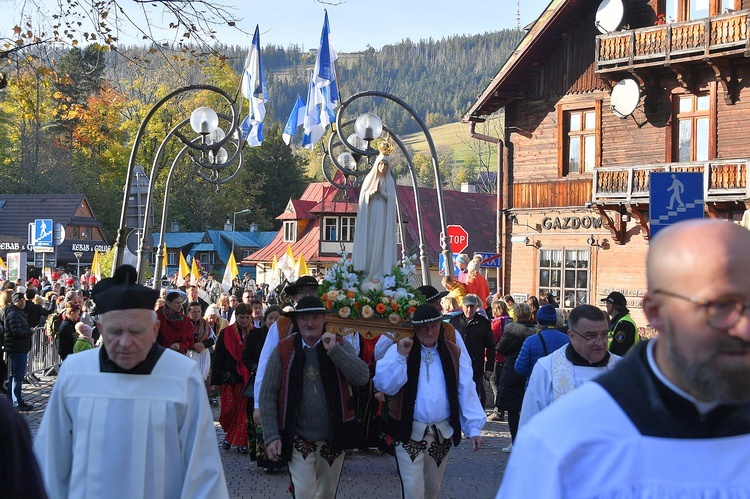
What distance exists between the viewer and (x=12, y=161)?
7362cm

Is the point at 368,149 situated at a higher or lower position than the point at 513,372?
higher

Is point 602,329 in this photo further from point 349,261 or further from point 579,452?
point 349,261

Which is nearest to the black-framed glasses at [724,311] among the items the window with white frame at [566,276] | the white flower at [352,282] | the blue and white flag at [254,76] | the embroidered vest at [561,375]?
the embroidered vest at [561,375]

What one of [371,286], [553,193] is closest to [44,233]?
[553,193]

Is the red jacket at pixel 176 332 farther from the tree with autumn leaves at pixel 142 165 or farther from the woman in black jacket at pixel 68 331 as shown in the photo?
the tree with autumn leaves at pixel 142 165

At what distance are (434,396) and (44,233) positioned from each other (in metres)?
22.7

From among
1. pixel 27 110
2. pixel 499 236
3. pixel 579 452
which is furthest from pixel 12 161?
pixel 579 452

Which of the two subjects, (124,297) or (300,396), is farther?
(300,396)

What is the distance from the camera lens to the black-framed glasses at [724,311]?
2279mm

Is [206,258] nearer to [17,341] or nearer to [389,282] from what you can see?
[17,341]

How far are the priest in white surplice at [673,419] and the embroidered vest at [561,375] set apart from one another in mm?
4029

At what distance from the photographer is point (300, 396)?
25.1 feet

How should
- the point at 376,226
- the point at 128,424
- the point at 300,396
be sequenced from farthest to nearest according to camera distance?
1. the point at 376,226
2. the point at 300,396
3. the point at 128,424

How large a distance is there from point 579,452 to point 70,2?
1019cm
